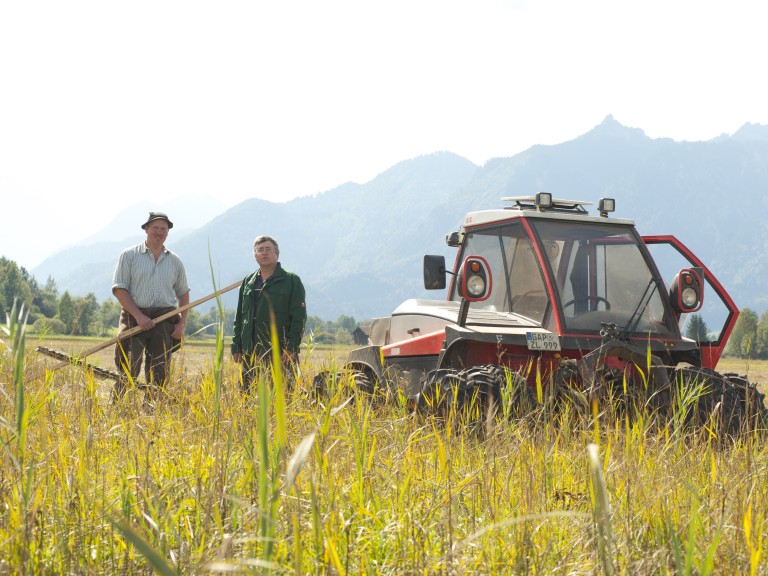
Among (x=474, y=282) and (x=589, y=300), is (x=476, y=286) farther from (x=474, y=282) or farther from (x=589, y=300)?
(x=589, y=300)

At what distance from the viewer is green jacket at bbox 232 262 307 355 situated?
20.9 ft

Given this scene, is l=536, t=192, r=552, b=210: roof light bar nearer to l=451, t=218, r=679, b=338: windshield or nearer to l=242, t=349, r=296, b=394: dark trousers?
l=451, t=218, r=679, b=338: windshield

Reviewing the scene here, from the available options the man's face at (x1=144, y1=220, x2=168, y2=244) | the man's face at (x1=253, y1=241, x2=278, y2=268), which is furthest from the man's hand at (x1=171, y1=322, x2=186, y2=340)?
the man's face at (x1=253, y1=241, x2=278, y2=268)

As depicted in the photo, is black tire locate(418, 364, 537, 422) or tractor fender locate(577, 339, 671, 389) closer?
black tire locate(418, 364, 537, 422)

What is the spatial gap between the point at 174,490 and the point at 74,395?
143 cm

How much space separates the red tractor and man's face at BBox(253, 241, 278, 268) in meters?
1.08

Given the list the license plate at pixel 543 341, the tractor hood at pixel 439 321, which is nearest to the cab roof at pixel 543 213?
the tractor hood at pixel 439 321

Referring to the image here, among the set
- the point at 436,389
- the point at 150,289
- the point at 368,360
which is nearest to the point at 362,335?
the point at 368,360

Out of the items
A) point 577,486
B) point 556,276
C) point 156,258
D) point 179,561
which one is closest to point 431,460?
point 577,486

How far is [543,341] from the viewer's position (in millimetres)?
5293

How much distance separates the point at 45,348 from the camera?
5.47 m

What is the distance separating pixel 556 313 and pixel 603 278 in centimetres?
64

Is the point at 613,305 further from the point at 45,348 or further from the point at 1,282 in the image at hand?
the point at 1,282

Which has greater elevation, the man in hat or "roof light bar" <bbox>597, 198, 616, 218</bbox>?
"roof light bar" <bbox>597, 198, 616, 218</bbox>
